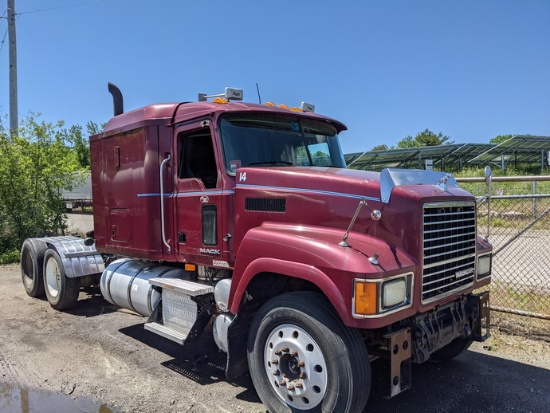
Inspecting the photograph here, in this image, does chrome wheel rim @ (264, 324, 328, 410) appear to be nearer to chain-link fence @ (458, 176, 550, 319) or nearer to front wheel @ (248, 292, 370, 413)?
front wheel @ (248, 292, 370, 413)

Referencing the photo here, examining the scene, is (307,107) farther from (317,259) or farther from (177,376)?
(177,376)

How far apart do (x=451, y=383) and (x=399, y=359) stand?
1.48 meters

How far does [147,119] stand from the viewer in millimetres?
Answer: 5230

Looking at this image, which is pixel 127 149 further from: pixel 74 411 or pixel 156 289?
pixel 74 411

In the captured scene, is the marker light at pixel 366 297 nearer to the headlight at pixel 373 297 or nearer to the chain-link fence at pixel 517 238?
the headlight at pixel 373 297

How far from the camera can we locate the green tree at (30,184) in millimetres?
11539

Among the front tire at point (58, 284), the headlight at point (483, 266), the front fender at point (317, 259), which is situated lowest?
the front tire at point (58, 284)

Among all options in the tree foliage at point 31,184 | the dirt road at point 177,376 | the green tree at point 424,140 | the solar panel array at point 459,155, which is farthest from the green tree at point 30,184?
the green tree at point 424,140

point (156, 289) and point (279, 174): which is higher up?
point (279, 174)

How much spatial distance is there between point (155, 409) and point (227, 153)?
2.44 metres

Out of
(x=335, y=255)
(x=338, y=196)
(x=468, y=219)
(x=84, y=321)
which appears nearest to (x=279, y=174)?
(x=338, y=196)

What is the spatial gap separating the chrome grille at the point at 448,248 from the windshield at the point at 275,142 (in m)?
1.64

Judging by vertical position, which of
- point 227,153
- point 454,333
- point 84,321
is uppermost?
point 227,153

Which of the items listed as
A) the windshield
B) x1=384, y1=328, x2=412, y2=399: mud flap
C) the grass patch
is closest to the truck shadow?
x1=384, y1=328, x2=412, y2=399: mud flap
